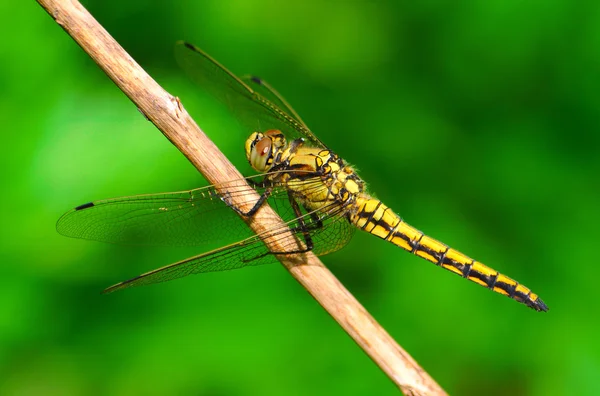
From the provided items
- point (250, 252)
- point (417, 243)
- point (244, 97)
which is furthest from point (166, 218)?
point (417, 243)

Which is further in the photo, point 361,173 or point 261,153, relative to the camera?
point 361,173

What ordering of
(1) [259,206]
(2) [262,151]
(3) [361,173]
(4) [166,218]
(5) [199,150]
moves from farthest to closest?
1. (3) [361,173]
2. (2) [262,151]
3. (4) [166,218]
4. (1) [259,206]
5. (5) [199,150]

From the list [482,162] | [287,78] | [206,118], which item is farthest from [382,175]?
[206,118]

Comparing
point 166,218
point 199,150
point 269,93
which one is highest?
point 269,93

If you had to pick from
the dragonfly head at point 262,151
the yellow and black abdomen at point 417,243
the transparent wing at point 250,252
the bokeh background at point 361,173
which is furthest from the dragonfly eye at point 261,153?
the yellow and black abdomen at point 417,243

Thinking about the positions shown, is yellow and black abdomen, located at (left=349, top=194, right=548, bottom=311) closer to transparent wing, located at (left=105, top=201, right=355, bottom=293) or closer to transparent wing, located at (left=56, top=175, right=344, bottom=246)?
transparent wing, located at (left=105, top=201, right=355, bottom=293)

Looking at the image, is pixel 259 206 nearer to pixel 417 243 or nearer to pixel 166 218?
pixel 166 218
